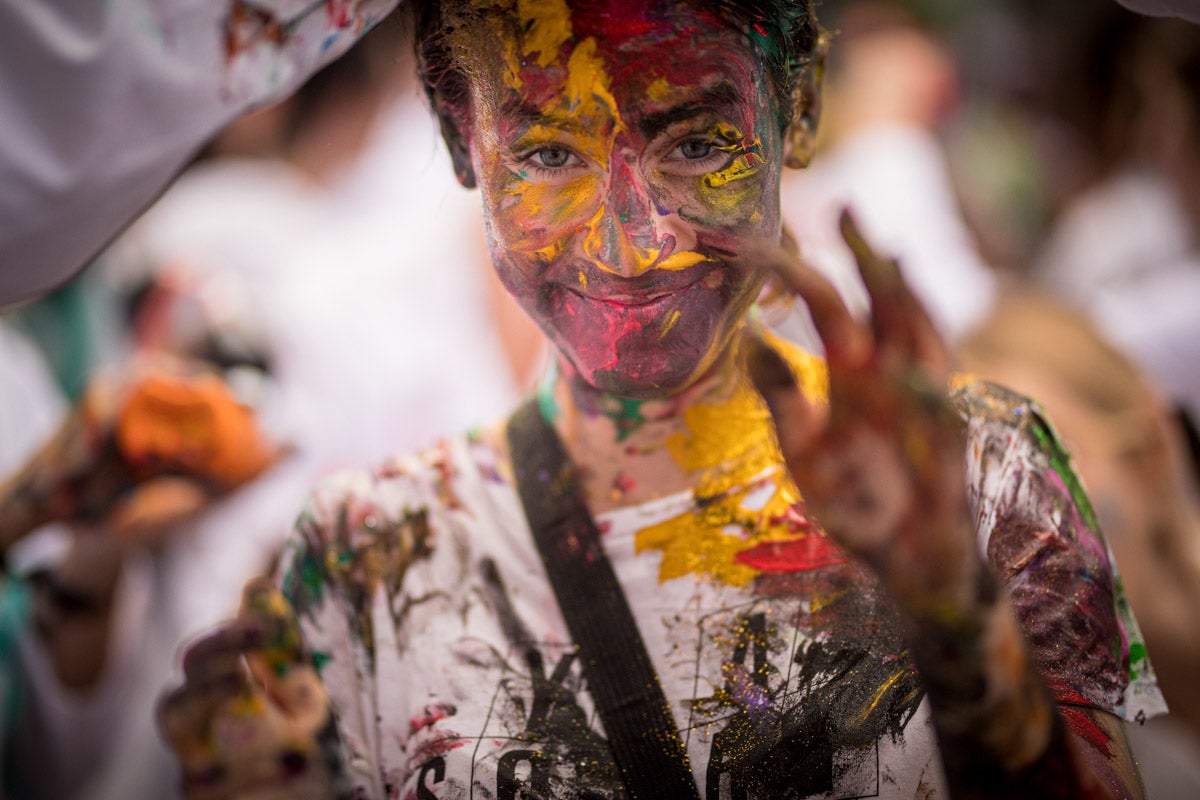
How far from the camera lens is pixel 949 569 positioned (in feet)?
3.04

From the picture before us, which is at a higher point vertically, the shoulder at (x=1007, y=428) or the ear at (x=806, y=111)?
the ear at (x=806, y=111)

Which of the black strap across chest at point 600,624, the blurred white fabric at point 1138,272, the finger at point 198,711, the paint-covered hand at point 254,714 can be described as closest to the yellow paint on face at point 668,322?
the black strap across chest at point 600,624

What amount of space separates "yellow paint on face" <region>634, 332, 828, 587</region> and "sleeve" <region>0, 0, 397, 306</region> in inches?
26.2

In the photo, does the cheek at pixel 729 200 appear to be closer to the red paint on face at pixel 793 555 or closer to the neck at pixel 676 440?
the neck at pixel 676 440

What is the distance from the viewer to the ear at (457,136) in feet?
4.58

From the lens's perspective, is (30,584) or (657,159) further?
(30,584)

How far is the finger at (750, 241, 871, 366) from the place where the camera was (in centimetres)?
95

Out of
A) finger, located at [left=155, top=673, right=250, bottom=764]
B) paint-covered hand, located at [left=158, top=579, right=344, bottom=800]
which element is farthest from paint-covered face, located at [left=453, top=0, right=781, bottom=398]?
finger, located at [left=155, top=673, right=250, bottom=764]

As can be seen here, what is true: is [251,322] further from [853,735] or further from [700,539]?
[853,735]

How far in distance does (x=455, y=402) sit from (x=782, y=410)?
2.69 meters

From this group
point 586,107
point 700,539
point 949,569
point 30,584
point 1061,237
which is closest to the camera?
point 949,569

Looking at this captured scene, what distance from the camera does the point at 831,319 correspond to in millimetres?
955

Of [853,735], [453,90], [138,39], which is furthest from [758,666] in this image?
[138,39]

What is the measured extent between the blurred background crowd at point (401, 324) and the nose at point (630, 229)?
0.28 meters
